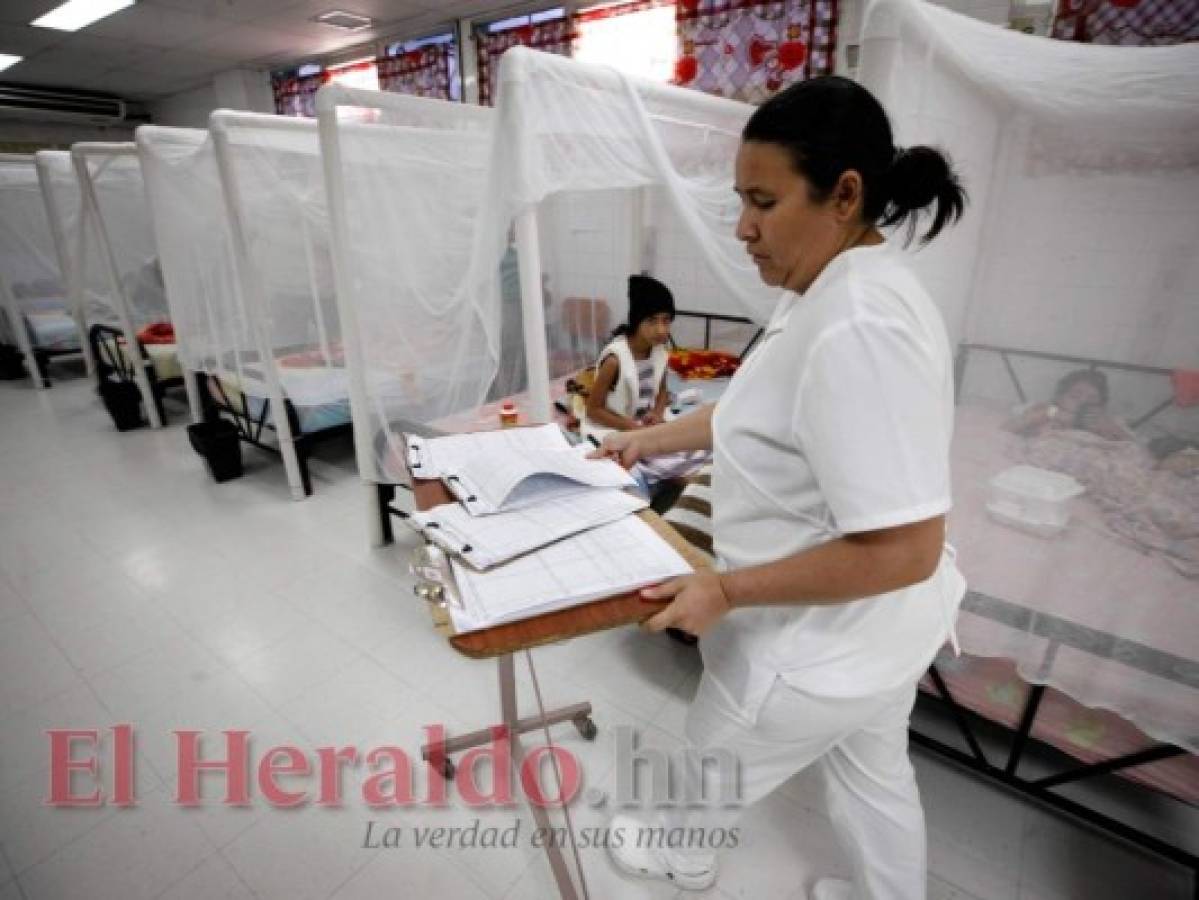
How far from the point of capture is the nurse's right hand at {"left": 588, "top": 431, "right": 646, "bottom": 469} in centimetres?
112

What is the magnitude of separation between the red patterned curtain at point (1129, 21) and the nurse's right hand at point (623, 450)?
284cm

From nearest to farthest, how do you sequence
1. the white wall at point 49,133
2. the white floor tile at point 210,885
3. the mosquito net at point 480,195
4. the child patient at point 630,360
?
the white floor tile at point 210,885, the mosquito net at point 480,195, the child patient at point 630,360, the white wall at point 49,133

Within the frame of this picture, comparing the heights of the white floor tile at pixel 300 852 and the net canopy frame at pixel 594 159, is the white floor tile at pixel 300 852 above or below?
below

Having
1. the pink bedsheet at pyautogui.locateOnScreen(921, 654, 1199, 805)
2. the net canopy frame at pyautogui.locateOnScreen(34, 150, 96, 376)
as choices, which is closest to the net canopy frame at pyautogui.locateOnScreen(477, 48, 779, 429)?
the pink bedsheet at pyautogui.locateOnScreen(921, 654, 1199, 805)

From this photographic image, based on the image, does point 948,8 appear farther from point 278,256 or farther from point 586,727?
point 586,727

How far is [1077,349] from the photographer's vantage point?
4.97 feet

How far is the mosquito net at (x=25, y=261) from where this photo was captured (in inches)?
206

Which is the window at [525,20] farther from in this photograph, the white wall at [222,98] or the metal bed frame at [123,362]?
the metal bed frame at [123,362]


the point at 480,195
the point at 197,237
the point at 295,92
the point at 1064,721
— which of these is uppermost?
the point at 295,92

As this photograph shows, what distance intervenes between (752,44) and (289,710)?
4.34 meters

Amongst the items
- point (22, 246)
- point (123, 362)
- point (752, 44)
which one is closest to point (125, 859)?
point (123, 362)

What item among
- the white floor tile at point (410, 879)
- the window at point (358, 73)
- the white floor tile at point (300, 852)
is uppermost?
the window at point (358, 73)

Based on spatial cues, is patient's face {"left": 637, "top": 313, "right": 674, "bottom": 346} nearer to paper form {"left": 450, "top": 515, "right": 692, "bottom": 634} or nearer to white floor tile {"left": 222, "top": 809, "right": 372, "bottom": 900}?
paper form {"left": 450, "top": 515, "right": 692, "bottom": 634}

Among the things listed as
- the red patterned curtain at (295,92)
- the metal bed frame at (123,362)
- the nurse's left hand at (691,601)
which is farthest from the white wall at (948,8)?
the red patterned curtain at (295,92)
